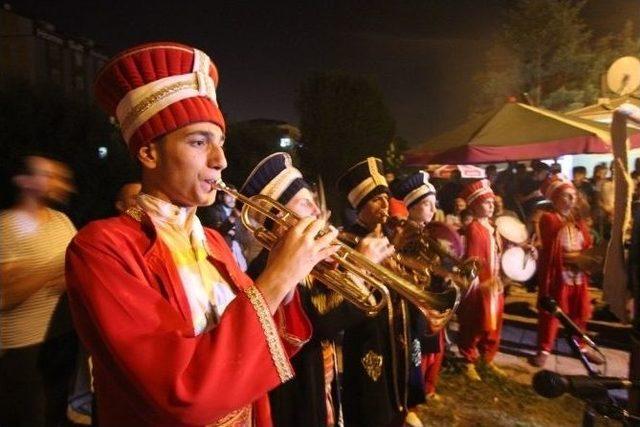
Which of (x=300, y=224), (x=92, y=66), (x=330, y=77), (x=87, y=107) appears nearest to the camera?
(x=300, y=224)

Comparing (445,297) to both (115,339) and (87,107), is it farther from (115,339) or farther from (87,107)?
(87,107)

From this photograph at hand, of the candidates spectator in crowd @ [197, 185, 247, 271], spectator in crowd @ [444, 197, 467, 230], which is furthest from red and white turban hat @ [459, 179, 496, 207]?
spectator in crowd @ [197, 185, 247, 271]

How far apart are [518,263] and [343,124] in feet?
125

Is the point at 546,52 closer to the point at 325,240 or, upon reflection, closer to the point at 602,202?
the point at 602,202

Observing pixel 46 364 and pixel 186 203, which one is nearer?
pixel 186 203

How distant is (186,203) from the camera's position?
73.2 inches

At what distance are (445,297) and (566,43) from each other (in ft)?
88.3

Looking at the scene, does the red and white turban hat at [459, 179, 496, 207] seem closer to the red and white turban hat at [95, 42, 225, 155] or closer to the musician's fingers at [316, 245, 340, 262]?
the musician's fingers at [316, 245, 340, 262]

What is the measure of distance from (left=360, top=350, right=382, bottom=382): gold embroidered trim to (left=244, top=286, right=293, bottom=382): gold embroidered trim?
203 cm

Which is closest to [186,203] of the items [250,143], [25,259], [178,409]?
[178,409]

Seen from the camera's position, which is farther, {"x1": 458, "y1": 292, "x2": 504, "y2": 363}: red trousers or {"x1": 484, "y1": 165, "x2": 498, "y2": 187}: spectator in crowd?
{"x1": 484, "y1": 165, "x2": 498, "y2": 187}: spectator in crowd

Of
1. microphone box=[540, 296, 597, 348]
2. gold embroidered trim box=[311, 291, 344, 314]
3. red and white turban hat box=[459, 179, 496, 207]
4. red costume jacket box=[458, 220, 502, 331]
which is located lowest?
red costume jacket box=[458, 220, 502, 331]

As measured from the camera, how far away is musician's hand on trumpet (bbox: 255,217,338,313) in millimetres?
1577

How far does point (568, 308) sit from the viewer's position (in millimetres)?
6469
